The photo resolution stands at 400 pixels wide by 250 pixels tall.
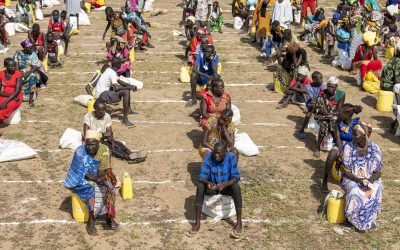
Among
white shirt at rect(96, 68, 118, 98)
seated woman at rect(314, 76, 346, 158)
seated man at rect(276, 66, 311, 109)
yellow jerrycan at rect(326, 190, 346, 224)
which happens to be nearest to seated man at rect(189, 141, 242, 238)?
yellow jerrycan at rect(326, 190, 346, 224)

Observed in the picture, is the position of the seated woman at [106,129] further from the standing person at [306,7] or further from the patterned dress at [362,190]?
the standing person at [306,7]

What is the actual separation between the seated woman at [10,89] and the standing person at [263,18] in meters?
8.18

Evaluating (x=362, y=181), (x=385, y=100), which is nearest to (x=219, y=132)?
(x=362, y=181)

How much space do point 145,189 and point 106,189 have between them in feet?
4.73

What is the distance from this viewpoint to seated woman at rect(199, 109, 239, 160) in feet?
29.3

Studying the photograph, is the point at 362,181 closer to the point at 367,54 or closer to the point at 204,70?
the point at 204,70

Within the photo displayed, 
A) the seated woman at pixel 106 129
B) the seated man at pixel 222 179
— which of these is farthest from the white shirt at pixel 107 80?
the seated man at pixel 222 179

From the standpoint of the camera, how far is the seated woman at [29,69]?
1278 centimetres

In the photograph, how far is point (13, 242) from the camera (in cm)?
750

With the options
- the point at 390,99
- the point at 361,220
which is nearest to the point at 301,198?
the point at 361,220

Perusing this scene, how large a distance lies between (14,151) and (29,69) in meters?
3.71

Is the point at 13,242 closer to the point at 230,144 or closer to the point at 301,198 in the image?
the point at 230,144

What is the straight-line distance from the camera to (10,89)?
11656 millimetres

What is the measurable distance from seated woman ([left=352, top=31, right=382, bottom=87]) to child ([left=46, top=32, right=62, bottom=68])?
7.79 m
